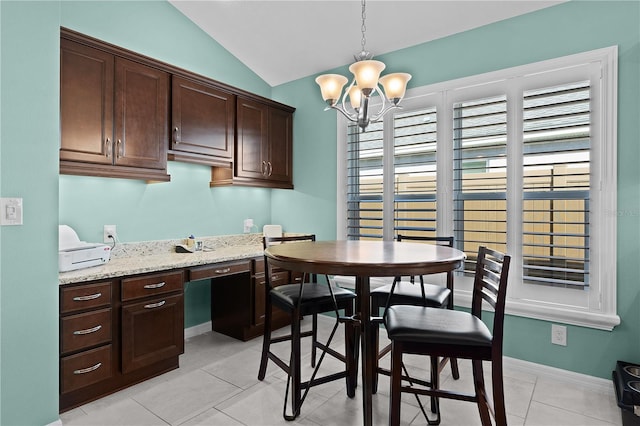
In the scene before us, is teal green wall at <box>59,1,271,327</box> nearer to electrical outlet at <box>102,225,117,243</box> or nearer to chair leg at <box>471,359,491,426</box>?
electrical outlet at <box>102,225,117,243</box>

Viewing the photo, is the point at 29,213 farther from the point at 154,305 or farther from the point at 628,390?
the point at 628,390

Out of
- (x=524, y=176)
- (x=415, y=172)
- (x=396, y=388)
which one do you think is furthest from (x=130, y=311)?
(x=524, y=176)

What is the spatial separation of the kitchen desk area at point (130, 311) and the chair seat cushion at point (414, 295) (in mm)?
1267

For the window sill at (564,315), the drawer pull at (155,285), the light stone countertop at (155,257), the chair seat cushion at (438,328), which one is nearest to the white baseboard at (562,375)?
the window sill at (564,315)

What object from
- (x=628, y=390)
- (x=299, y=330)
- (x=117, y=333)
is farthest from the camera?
(x=117, y=333)

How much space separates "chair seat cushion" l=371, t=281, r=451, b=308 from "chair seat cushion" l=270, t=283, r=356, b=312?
22cm

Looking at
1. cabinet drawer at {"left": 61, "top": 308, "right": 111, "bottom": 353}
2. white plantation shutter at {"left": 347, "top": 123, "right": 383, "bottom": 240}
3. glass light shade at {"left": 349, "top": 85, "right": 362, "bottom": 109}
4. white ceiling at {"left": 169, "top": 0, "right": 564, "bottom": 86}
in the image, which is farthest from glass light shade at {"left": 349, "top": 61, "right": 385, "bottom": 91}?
cabinet drawer at {"left": 61, "top": 308, "right": 111, "bottom": 353}

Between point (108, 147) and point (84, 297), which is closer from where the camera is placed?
point (84, 297)

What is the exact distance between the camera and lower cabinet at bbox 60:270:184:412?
2.11 m

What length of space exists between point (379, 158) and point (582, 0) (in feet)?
6.07

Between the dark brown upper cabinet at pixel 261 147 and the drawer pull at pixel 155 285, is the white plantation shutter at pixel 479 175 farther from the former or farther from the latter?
the drawer pull at pixel 155 285

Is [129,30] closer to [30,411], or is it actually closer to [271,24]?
[271,24]

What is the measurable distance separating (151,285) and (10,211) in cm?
95

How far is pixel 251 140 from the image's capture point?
3.62m
